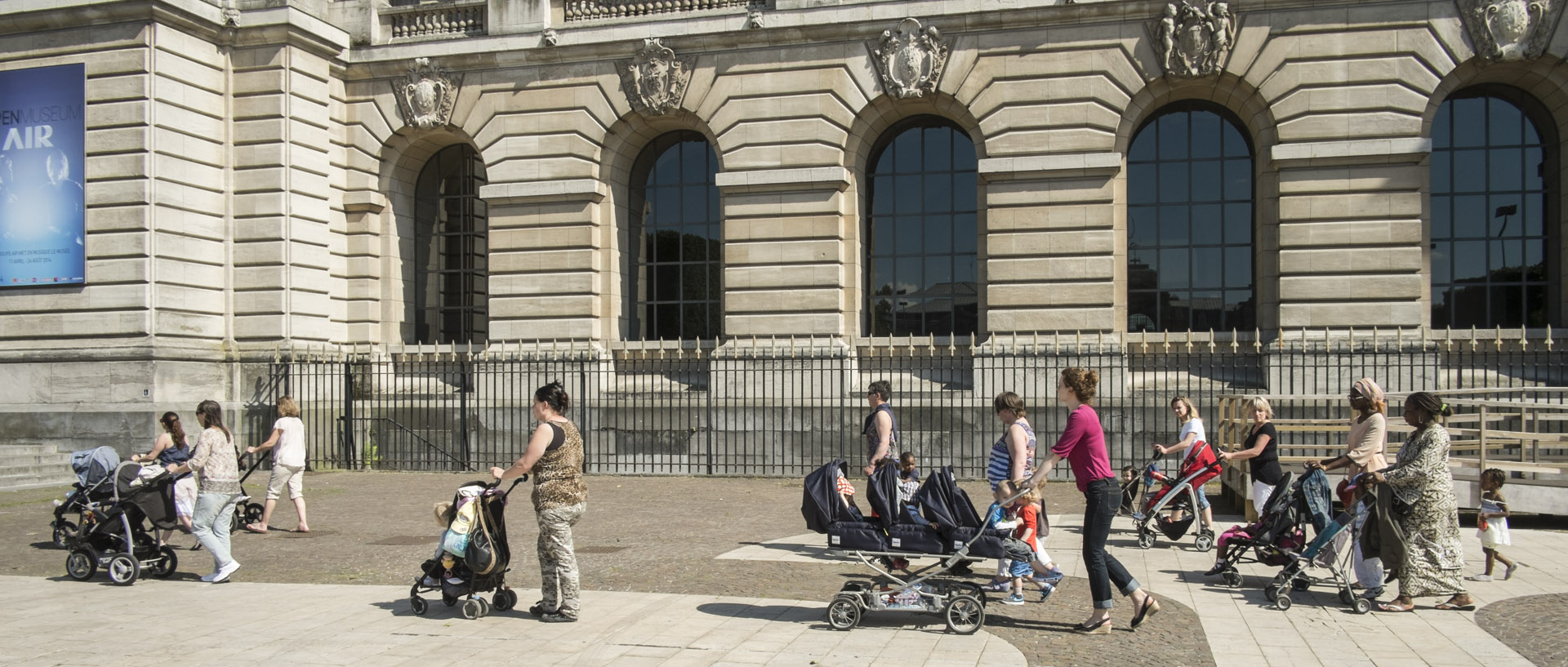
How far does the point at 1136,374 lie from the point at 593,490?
10.2m

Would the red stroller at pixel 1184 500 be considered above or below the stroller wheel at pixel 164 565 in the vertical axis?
above

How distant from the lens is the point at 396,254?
27109mm

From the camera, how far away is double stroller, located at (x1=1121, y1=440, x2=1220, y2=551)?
12.8m

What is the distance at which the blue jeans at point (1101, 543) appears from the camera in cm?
871

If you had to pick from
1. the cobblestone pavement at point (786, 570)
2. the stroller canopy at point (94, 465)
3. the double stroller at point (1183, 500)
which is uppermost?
the stroller canopy at point (94, 465)

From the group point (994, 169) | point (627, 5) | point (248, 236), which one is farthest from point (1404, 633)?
point (248, 236)

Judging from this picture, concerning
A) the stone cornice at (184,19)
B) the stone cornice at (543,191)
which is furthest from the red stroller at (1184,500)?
the stone cornice at (184,19)

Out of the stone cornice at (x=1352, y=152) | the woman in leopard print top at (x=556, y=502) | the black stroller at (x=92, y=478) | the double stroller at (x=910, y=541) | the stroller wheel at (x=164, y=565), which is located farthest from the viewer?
the stone cornice at (x=1352, y=152)

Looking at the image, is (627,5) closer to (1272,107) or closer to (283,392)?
(283,392)

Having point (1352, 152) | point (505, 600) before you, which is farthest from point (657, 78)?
point (505, 600)

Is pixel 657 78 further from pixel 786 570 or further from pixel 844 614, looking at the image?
pixel 844 614

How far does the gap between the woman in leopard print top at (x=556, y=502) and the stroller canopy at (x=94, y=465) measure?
5.71 m

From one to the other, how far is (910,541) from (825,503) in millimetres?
708

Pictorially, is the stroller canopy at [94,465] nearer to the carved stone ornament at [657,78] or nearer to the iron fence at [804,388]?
the iron fence at [804,388]
